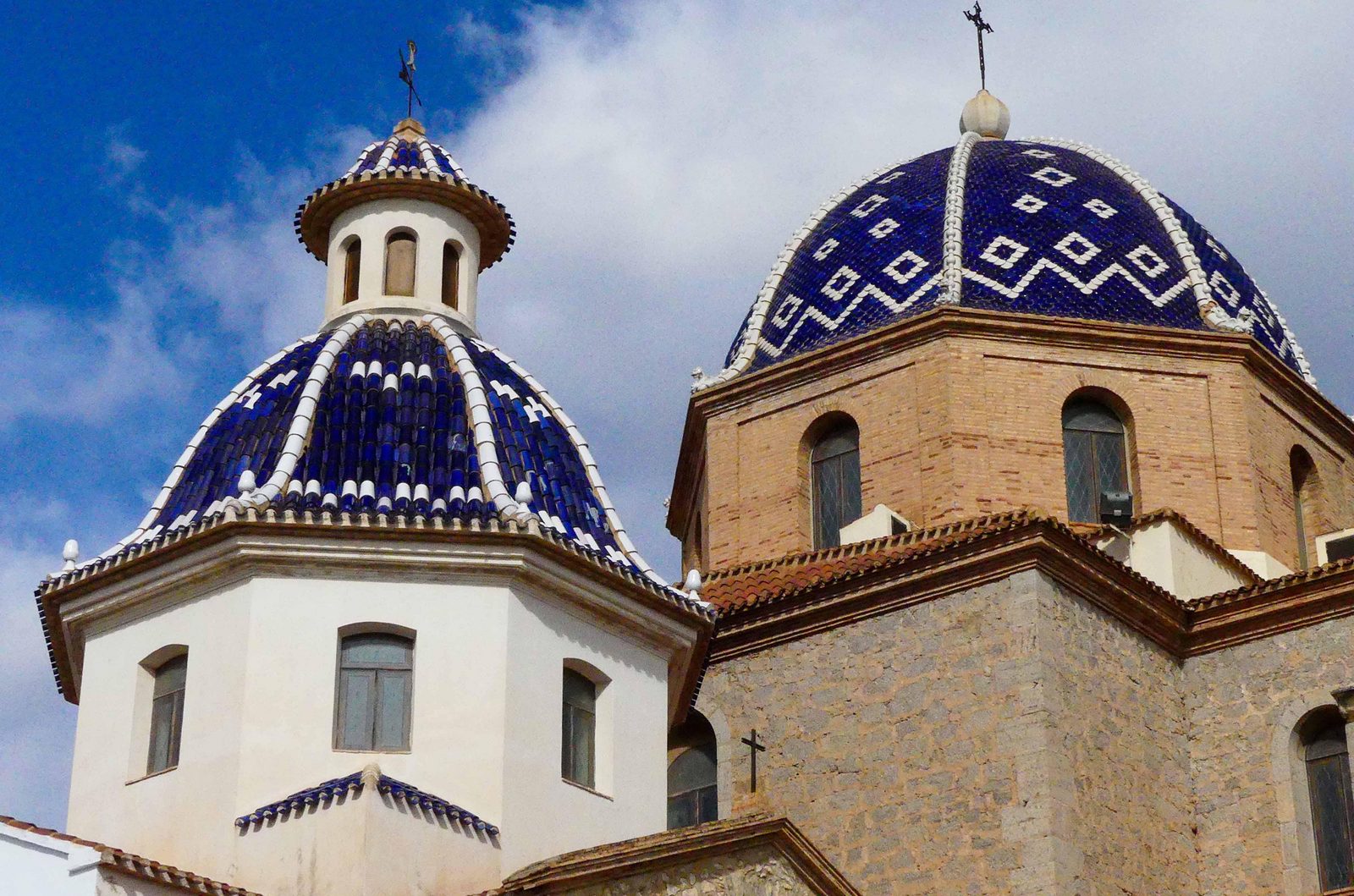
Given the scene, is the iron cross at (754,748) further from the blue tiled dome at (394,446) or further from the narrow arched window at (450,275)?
the narrow arched window at (450,275)

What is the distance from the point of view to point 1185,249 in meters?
22.9

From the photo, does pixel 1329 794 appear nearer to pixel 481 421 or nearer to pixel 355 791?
pixel 481 421

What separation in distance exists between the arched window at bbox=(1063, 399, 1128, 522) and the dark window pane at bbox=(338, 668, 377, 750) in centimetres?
802

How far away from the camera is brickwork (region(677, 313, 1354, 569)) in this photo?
20.6 metres

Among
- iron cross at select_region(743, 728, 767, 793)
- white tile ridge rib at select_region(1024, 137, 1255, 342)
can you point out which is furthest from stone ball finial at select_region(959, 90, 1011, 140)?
iron cross at select_region(743, 728, 767, 793)

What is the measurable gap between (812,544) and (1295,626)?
15.3ft

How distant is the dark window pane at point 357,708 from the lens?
48.0 feet

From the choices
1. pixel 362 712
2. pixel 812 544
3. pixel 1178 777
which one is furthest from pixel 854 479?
pixel 362 712

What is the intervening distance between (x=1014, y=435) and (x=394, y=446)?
6.98 m

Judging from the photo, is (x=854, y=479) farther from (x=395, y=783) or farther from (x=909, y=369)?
(x=395, y=783)

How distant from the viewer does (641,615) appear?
15.8m

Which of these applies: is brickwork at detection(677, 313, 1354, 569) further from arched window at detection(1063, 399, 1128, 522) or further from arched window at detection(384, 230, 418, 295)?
arched window at detection(384, 230, 418, 295)

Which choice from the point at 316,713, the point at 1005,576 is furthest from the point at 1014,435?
the point at 316,713

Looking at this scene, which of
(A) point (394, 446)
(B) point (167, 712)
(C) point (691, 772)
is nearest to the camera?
(B) point (167, 712)
